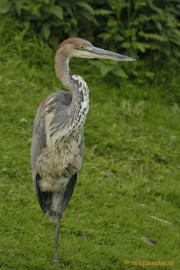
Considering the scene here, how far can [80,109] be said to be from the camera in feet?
17.1

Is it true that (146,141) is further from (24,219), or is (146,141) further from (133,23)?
(24,219)

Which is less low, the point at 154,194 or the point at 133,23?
the point at 133,23

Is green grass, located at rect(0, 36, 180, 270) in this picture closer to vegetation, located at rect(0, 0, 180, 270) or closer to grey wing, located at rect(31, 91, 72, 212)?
vegetation, located at rect(0, 0, 180, 270)

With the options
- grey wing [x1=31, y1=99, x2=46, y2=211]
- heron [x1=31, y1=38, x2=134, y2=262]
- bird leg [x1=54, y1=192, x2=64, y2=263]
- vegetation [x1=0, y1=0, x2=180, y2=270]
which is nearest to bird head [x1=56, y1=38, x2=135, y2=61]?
A: heron [x1=31, y1=38, x2=134, y2=262]

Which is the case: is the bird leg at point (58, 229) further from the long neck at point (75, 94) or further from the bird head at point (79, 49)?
the bird head at point (79, 49)

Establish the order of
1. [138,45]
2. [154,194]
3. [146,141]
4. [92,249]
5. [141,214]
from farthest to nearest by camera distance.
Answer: [138,45], [146,141], [154,194], [141,214], [92,249]

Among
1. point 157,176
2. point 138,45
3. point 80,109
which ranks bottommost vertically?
point 157,176

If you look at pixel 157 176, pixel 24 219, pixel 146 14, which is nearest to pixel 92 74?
pixel 146 14

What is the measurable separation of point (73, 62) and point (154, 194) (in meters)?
2.53

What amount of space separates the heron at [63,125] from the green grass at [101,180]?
0.55 m

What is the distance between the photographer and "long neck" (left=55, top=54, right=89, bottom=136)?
17.1 ft

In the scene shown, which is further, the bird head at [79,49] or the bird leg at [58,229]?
the bird leg at [58,229]

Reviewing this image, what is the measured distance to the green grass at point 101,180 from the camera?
6035 mm

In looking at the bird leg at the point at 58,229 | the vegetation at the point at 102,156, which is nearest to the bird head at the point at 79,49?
the bird leg at the point at 58,229
